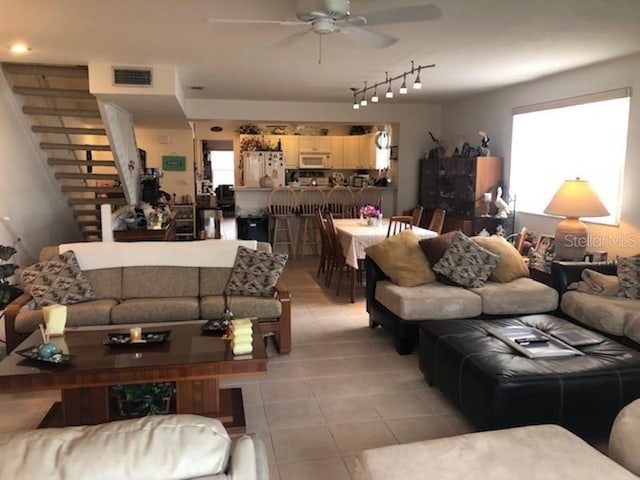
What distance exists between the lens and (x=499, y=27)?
3.67m

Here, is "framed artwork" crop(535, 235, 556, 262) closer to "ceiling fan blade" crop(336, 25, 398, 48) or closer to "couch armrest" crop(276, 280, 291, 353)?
"couch armrest" crop(276, 280, 291, 353)

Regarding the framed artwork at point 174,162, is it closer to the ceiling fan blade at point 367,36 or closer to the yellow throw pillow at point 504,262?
the yellow throw pillow at point 504,262

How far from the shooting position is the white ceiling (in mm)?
3270

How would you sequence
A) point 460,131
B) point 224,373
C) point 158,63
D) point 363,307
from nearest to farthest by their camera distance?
point 224,373
point 158,63
point 363,307
point 460,131

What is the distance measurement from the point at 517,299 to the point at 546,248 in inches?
49.8

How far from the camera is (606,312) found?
358 cm

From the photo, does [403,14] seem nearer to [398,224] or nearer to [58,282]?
[58,282]

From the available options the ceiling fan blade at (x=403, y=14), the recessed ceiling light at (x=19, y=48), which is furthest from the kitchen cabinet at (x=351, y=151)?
the ceiling fan blade at (x=403, y=14)

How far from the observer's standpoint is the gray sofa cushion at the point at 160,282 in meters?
4.11

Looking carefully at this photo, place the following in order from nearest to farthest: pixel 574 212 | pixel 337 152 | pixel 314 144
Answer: pixel 574 212
pixel 314 144
pixel 337 152

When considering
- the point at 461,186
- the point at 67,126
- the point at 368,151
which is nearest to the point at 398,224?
the point at 461,186

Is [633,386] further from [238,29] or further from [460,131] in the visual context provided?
[460,131]

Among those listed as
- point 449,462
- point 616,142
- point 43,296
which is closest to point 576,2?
point 616,142

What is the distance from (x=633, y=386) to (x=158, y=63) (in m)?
4.76
